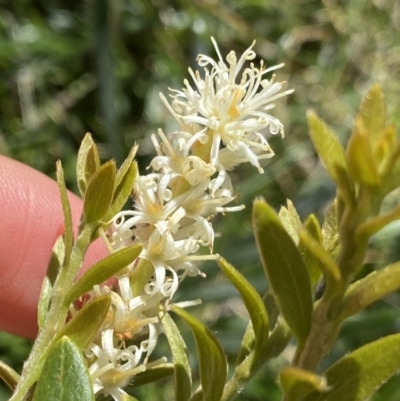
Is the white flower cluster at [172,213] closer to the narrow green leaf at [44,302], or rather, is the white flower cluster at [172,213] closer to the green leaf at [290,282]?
the narrow green leaf at [44,302]

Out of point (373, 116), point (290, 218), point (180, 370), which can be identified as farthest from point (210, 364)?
point (373, 116)

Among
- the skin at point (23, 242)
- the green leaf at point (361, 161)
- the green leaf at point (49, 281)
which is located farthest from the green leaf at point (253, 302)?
the skin at point (23, 242)

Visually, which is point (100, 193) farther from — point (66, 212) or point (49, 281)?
point (49, 281)

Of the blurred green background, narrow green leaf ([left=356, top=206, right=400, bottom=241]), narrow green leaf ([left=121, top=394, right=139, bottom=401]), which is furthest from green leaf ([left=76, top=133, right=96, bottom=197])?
the blurred green background

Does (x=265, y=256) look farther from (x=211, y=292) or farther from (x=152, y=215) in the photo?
(x=211, y=292)

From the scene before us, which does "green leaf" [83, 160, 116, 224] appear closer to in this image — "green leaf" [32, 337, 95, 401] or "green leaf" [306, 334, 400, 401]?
"green leaf" [32, 337, 95, 401]
